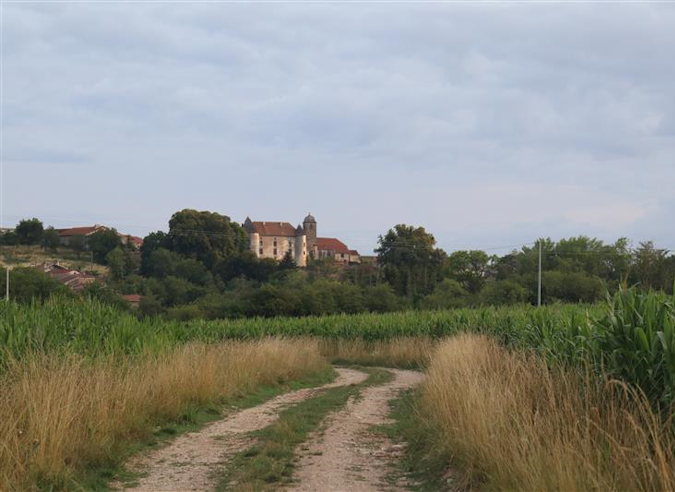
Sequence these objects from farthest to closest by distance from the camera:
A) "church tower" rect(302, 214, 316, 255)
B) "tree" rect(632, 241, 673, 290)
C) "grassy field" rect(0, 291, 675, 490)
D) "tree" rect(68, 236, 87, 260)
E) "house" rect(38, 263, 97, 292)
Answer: "church tower" rect(302, 214, 316, 255)
"tree" rect(68, 236, 87, 260)
"house" rect(38, 263, 97, 292)
"tree" rect(632, 241, 673, 290)
"grassy field" rect(0, 291, 675, 490)

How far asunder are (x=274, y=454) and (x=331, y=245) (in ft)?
552

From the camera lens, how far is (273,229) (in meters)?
165

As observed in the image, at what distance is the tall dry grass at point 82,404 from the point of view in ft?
25.7

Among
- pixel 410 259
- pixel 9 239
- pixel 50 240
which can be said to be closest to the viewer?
pixel 410 259

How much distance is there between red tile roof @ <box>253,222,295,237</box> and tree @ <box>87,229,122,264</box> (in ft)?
159

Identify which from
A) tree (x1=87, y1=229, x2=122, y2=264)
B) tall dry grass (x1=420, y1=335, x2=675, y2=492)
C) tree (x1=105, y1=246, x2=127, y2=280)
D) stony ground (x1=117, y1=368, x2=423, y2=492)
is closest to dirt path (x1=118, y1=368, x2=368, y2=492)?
stony ground (x1=117, y1=368, x2=423, y2=492)

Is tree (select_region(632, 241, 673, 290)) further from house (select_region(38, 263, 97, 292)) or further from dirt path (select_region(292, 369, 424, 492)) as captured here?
house (select_region(38, 263, 97, 292))

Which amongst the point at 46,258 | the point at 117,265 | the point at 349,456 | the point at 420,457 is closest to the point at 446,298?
the point at 117,265

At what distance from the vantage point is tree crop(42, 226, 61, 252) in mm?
117062

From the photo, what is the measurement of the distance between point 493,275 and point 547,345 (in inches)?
3977

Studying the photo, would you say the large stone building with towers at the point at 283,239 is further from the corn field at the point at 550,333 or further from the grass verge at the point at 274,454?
the grass verge at the point at 274,454

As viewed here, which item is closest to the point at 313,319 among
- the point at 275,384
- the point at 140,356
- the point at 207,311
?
the point at 207,311

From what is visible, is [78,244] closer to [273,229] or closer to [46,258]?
[46,258]

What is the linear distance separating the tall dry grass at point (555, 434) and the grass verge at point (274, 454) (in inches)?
84.8
